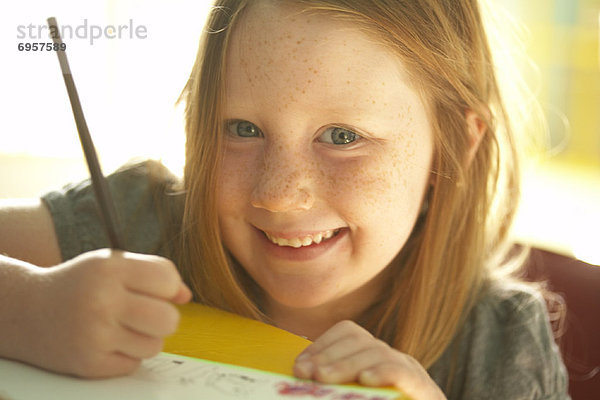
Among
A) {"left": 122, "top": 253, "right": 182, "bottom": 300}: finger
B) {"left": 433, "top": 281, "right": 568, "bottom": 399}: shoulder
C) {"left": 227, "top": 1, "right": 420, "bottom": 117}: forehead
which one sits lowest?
{"left": 433, "top": 281, "right": 568, "bottom": 399}: shoulder

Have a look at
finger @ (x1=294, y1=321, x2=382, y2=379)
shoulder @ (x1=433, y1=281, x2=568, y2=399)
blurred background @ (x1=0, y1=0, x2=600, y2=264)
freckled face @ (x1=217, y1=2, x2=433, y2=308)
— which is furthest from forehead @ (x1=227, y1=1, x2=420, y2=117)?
blurred background @ (x1=0, y1=0, x2=600, y2=264)

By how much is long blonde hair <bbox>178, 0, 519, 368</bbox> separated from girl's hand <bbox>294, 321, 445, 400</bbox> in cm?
29

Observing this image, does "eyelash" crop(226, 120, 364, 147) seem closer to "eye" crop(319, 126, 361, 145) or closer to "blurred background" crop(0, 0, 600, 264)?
"eye" crop(319, 126, 361, 145)

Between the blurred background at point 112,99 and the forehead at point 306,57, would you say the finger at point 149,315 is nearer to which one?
the forehead at point 306,57

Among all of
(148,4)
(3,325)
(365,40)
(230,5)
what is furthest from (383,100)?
(148,4)

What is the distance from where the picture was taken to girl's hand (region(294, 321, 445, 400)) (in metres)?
0.47

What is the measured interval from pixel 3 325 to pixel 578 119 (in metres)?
2.92

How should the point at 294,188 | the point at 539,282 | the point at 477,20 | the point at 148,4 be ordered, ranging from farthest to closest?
the point at 148,4 → the point at 539,282 → the point at 477,20 → the point at 294,188

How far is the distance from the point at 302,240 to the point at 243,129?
0.14m

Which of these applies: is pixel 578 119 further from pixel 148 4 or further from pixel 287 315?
pixel 287 315

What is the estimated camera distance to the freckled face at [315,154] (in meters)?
0.69

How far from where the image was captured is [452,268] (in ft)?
2.94
